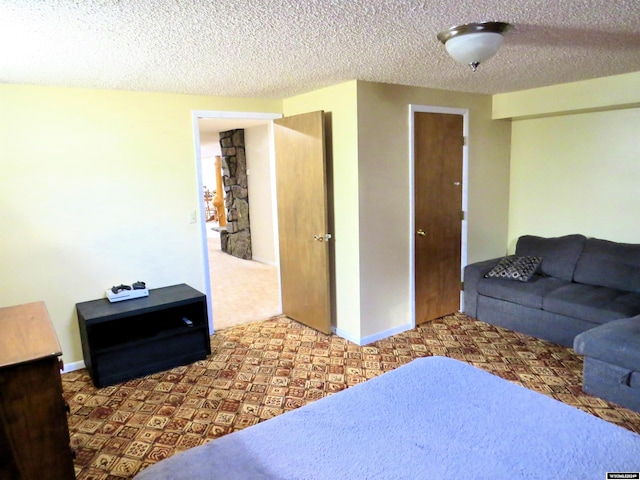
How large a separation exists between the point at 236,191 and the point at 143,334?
4.52 m

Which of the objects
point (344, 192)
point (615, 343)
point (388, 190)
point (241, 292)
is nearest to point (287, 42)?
point (344, 192)

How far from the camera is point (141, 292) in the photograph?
11.9 ft

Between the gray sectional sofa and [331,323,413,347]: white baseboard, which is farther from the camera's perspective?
[331,323,413,347]: white baseboard

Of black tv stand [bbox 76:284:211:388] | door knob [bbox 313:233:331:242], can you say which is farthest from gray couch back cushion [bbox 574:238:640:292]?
black tv stand [bbox 76:284:211:388]

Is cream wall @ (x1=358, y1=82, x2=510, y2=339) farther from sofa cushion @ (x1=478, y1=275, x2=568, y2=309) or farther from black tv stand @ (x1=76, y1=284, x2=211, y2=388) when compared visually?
black tv stand @ (x1=76, y1=284, x2=211, y2=388)

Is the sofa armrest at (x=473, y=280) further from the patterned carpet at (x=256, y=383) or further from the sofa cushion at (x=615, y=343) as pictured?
the sofa cushion at (x=615, y=343)

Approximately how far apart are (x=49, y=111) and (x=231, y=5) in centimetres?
223

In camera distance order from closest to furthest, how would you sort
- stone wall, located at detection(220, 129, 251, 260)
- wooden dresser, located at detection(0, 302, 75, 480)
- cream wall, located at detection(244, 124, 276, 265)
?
wooden dresser, located at detection(0, 302, 75, 480), cream wall, located at detection(244, 124, 276, 265), stone wall, located at detection(220, 129, 251, 260)

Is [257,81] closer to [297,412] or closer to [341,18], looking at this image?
[341,18]

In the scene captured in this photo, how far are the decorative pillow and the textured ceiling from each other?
1.69m

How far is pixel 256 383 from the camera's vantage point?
3.22 m

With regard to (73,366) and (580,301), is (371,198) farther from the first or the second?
(73,366)

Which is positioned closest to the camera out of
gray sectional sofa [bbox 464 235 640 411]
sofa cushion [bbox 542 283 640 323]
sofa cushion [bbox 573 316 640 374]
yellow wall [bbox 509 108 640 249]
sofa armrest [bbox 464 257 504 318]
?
sofa cushion [bbox 573 316 640 374]

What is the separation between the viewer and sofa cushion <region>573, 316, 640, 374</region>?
8.78 feet
